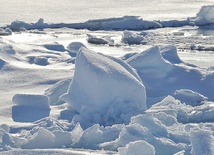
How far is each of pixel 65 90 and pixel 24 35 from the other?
27.1 ft

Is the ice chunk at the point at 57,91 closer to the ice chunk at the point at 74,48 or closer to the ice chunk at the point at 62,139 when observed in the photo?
the ice chunk at the point at 62,139

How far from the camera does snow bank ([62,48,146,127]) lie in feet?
22.4

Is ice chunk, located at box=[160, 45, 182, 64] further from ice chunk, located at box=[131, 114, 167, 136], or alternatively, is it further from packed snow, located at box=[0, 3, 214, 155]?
ice chunk, located at box=[131, 114, 167, 136]

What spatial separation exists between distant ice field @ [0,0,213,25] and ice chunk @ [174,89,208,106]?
10.6m

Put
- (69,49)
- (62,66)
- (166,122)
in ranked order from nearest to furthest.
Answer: (166,122) < (62,66) < (69,49)

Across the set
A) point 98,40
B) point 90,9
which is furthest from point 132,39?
point 90,9

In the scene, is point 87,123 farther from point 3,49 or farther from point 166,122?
point 3,49

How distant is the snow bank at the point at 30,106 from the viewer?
278 inches

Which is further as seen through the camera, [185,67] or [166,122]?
[185,67]

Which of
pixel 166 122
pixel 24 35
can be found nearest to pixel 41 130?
pixel 166 122

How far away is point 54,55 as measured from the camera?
11109 mm

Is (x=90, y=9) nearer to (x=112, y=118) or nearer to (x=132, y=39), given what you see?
(x=132, y=39)

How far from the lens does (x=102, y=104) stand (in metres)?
6.89

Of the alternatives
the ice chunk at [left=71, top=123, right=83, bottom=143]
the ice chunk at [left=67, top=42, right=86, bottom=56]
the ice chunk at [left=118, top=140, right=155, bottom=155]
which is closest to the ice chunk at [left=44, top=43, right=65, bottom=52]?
the ice chunk at [left=67, top=42, right=86, bottom=56]
